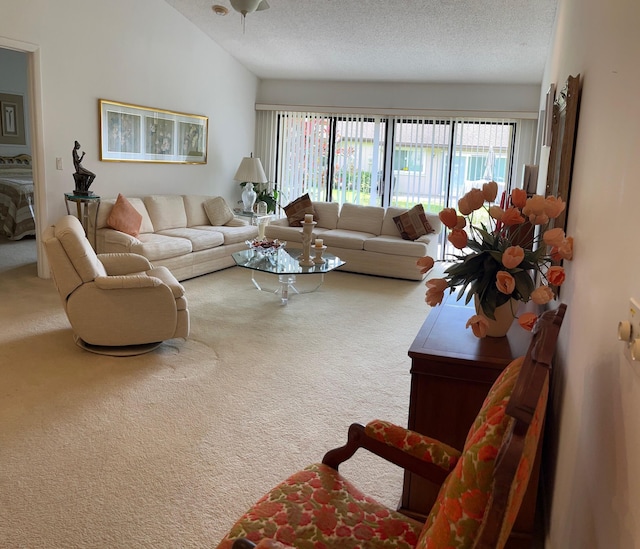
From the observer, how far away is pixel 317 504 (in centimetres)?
165

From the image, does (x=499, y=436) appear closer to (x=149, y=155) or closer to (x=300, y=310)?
(x=300, y=310)

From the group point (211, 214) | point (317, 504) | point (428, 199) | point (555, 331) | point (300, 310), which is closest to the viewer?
point (555, 331)

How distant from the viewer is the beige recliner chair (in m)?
3.76

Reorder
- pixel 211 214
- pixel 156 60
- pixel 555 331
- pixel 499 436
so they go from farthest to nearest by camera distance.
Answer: pixel 211 214
pixel 156 60
pixel 555 331
pixel 499 436

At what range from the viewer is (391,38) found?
21.5 feet

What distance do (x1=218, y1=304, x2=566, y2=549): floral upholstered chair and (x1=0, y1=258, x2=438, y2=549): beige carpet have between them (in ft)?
2.31

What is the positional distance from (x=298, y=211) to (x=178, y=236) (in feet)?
6.23

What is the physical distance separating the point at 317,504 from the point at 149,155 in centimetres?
598

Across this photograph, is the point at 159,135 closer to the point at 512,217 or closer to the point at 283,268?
the point at 283,268

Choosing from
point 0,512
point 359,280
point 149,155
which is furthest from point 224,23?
point 0,512

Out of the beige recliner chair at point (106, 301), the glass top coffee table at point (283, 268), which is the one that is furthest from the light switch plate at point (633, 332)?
the glass top coffee table at point (283, 268)

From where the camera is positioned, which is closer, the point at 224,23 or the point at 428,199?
the point at 224,23

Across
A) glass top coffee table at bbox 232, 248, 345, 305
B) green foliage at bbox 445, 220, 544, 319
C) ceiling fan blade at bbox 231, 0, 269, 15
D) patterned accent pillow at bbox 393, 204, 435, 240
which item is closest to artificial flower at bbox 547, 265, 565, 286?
green foliage at bbox 445, 220, 544, 319

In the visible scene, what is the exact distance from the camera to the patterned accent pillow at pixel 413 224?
23.3 feet
